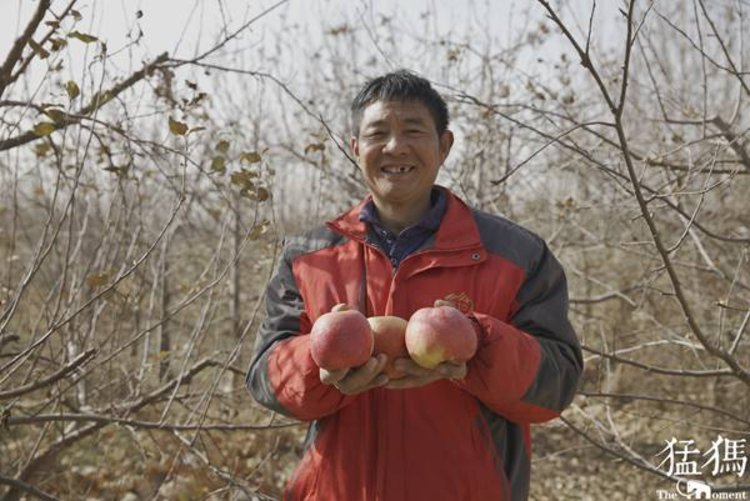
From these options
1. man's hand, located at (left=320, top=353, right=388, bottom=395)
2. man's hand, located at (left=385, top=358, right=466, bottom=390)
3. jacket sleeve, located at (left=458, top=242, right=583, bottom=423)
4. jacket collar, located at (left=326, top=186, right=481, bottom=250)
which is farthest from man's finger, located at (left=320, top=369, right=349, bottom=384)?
jacket collar, located at (left=326, top=186, right=481, bottom=250)

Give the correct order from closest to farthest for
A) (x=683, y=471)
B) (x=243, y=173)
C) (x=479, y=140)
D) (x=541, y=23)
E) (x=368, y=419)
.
A: (x=368, y=419) < (x=243, y=173) < (x=683, y=471) < (x=479, y=140) < (x=541, y=23)

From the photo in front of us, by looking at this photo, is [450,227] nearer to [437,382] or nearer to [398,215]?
[398,215]

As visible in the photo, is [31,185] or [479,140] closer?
[31,185]

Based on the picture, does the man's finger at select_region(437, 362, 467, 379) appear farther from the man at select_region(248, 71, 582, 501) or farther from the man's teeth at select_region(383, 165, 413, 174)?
the man's teeth at select_region(383, 165, 413, 174)

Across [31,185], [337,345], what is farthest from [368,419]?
[31,185]

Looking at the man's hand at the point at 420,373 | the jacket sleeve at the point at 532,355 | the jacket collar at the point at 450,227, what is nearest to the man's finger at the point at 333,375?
the man's hand at the point at 420,373

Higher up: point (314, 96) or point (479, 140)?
point (314, 96)

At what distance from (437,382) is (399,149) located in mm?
537

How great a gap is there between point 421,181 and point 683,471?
2.45 metres

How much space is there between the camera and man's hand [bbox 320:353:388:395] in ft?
4.78

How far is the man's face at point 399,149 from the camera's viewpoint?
1.71m

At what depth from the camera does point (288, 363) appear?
1.59 metres

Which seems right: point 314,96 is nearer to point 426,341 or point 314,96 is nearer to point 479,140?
point 479,140

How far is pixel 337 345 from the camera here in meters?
1.43
